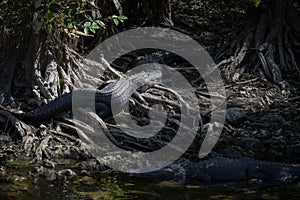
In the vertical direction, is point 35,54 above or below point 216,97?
above

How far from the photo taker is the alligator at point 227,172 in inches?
234

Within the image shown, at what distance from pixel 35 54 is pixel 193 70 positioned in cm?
271

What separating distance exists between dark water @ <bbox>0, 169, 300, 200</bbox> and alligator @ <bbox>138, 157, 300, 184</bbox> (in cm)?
14

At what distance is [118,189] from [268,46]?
4784 millimetres

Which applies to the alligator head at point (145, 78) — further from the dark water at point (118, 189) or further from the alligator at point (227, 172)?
the dark water at point (118, 189)

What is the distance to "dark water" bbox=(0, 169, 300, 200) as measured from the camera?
5383 millimetres

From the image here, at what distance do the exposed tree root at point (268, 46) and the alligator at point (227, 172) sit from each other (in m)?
3.13

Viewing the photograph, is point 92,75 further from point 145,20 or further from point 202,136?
point 145,20

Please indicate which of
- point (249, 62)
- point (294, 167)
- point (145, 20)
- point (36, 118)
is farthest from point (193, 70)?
point (294, 167)

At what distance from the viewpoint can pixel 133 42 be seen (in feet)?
34.6

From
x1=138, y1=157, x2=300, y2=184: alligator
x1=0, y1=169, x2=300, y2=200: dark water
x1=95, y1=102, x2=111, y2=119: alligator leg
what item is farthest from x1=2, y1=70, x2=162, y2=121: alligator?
x1=138, y1=157, x2=300, y2=184: alligator

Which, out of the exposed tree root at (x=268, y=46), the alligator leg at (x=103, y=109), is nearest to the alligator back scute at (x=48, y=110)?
the alligator leg at (x=103, y=109)

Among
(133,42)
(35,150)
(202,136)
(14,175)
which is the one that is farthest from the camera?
(133,42)

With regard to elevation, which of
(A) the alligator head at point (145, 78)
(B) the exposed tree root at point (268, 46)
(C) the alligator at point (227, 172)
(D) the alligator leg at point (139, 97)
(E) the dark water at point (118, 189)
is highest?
(B) the exposed tree root at point (268, 46)
